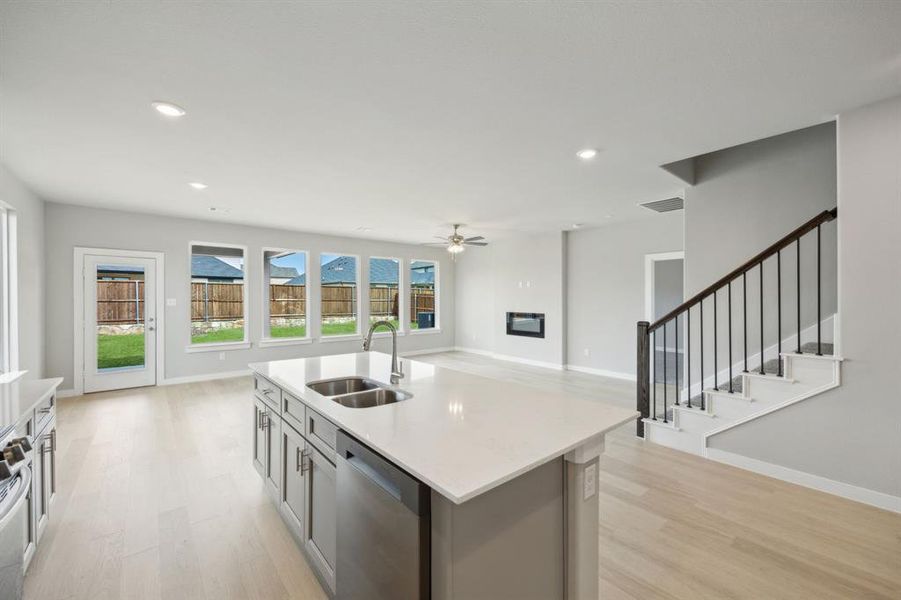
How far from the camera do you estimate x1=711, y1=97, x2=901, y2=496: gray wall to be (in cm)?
237

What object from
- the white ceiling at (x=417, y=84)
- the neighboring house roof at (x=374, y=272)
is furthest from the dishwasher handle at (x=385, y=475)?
the neighboring house roof at (x=374, y=272)

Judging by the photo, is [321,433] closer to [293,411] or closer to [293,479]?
[293,411]

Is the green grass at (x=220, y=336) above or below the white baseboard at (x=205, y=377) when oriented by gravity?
above

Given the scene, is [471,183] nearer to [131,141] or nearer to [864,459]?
[131,141]

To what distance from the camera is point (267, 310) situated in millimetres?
6793

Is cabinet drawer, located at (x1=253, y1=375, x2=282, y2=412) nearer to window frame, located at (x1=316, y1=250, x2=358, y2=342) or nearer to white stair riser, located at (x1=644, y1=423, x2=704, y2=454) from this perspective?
white stair riser, located at (x1=644, y1=423, x2=704, y2=454)

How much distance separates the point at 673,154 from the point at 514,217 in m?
2.72

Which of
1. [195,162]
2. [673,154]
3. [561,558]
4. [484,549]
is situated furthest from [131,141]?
[673,154]

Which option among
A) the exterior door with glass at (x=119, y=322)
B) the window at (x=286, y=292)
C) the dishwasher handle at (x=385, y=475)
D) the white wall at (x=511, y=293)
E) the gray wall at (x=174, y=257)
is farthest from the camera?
the white wall at (x=511, y=293)

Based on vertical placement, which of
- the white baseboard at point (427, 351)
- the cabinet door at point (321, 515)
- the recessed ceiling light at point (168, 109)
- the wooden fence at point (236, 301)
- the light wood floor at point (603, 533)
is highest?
the recessed ceiling light at point (168, 109)

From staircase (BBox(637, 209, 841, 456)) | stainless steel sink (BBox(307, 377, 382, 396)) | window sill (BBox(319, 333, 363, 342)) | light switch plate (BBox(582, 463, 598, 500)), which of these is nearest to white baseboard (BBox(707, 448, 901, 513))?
staircase (BBox(637, 209, 841, 456))

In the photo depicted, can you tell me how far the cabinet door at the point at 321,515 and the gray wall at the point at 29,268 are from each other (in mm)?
4306

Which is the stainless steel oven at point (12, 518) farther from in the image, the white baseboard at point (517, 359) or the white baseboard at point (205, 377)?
the white baseboard at point (517, 359)

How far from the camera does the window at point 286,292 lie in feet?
22.8
